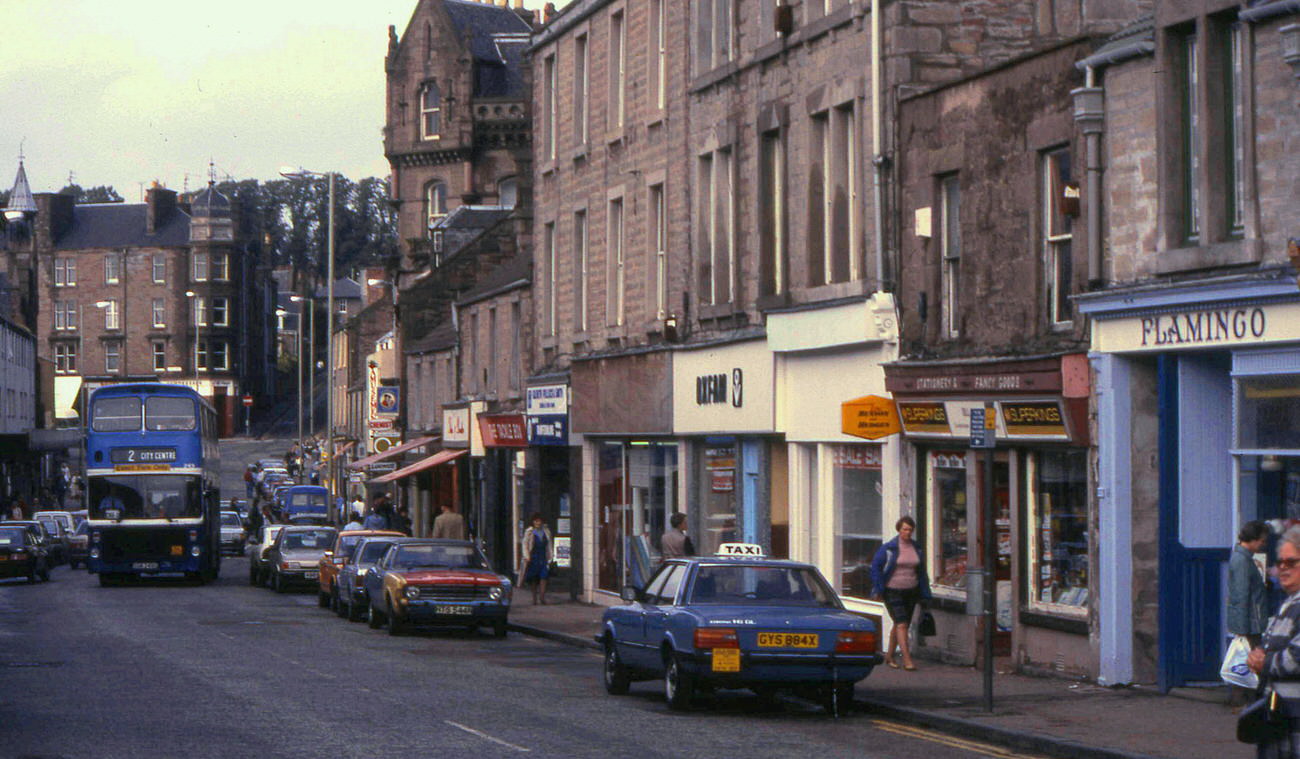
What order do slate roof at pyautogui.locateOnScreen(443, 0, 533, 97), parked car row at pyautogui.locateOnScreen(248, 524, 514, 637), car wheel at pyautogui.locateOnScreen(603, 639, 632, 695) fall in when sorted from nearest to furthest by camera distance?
car wheel at pyautogui.locateOnScreen(603, 639, 632, 695)
parked car row at pyautogui.locateOnScreen(248, 524, 514, 637)
slate roof at pyautogui.locateOnScreen(443, 0, 533, 97)

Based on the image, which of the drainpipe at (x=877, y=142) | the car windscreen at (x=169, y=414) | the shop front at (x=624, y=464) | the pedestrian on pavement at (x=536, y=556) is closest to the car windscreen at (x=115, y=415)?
the car windscreen at (x=169, y=414)

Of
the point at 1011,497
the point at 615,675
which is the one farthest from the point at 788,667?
the point at 1011,497

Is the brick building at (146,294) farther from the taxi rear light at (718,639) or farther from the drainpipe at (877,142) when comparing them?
the taxi rear light at (718,639)

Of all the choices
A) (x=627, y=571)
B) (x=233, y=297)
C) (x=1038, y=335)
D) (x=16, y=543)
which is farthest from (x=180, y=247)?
(x=1038, y=335)

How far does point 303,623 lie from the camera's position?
32.5m

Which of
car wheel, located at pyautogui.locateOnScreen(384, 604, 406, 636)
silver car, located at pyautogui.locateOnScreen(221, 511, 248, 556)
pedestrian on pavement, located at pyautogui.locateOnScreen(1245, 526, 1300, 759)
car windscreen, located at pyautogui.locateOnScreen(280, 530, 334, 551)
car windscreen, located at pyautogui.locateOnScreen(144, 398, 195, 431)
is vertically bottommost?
silver car, located at pyautogui.locateOnScreen(221, 511, 248, 556)

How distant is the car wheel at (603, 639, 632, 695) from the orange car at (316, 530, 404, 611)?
16087 millimetres

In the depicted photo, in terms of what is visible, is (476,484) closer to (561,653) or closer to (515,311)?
(515,311)

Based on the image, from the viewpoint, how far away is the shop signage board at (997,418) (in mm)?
20141

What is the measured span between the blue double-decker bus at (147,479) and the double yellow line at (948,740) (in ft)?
98.6

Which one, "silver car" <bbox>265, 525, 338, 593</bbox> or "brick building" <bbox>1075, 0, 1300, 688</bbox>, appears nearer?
"brick building" <bbox>1075, 0, 1300, 688</bbox>

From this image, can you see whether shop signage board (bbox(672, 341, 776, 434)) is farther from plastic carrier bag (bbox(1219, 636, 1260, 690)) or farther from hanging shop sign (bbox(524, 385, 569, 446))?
plastic carrier bag (bbox(1219, 636, 1260, 690))

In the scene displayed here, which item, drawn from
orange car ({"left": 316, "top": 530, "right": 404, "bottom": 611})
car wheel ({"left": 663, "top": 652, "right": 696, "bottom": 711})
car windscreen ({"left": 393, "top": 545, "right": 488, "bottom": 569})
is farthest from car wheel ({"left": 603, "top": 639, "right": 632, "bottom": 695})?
orange car ({"left": 316, "top": 530, "right": 404, "bottom": 611})

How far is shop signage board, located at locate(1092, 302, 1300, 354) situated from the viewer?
16.7 metres
